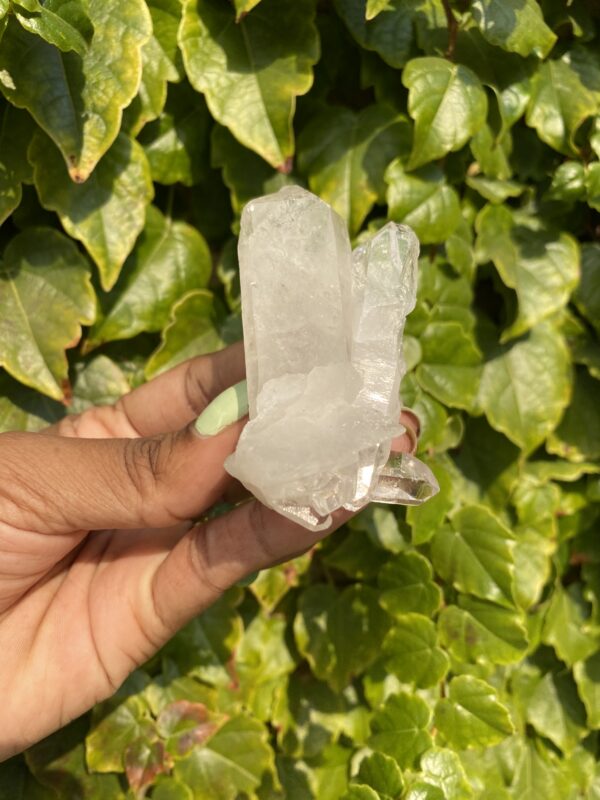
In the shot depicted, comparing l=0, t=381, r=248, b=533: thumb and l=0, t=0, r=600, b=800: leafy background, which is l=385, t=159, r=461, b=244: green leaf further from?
l=0, t=381, r=248, b=533: thumb

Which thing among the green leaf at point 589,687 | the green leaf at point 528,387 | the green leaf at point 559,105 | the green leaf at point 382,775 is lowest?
the green leaf at point 589,687

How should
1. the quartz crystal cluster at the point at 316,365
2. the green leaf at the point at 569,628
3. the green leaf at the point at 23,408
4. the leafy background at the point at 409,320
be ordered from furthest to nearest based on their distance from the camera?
the green leaf at the point at 569,628, the green leaf at the point at 23,408, the leafy background at the point at 409,320, the quartz crystal cluster at the point at 316,365

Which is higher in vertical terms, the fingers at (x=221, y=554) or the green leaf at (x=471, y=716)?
the fingers at (x=221, y=554)

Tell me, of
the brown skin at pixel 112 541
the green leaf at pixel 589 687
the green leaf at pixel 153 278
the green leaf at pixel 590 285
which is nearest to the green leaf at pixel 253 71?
the green leaf at pixel 153 278

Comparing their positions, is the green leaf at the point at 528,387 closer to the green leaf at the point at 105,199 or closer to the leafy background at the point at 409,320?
the leafy background at the point at 409,320

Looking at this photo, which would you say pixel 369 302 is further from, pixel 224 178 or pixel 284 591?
pixel 284 591

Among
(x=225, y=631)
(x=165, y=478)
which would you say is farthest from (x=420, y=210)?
(x=225, y=631)
